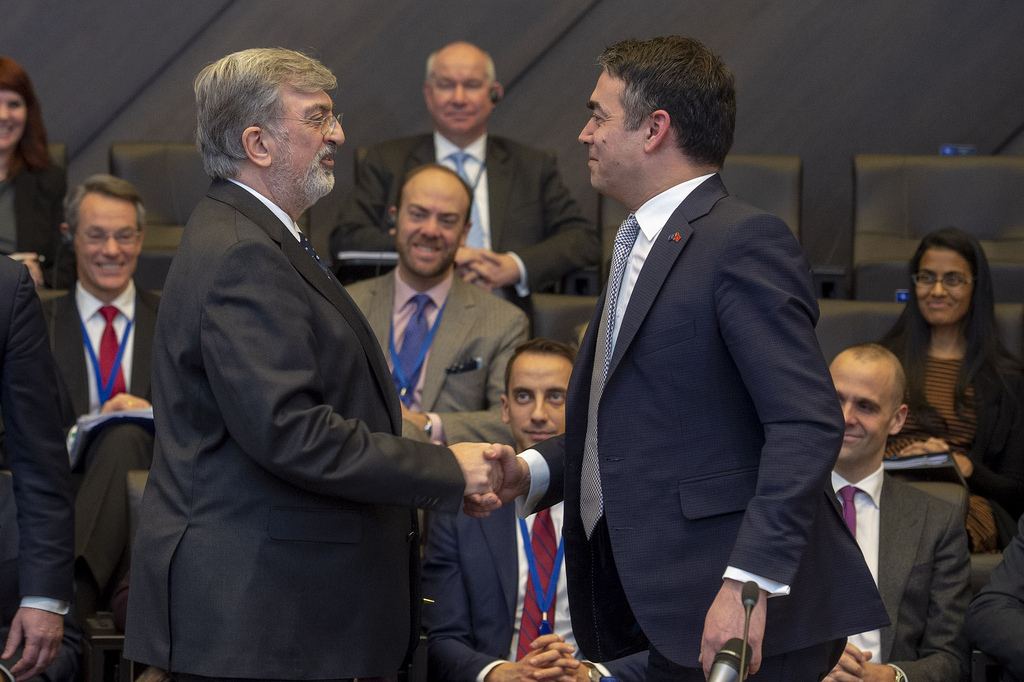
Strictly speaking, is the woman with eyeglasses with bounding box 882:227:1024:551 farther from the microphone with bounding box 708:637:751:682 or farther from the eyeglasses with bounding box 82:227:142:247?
the eyeglasses with bounding box 82:227:142:247

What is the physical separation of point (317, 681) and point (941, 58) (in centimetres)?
456

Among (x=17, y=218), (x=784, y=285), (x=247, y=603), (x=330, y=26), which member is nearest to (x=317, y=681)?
(x=247, y=603)

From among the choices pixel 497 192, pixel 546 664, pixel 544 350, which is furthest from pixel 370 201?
pixel 546 664

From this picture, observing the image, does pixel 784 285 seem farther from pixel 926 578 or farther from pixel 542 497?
pixel 926 578

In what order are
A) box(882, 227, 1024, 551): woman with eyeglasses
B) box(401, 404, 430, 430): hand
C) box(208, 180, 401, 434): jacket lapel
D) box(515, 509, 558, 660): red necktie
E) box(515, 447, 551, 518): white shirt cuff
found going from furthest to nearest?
1. box(882, 227, 1024, 551): woman with eyeglasses
2. box(401, 404, 430, 430): hand
3. box(515, 509, 558, 660): red necktie
4. box(515, 447, 551, 518): white shirt cuff
5. box(208, 180, 401, 434): jacket lapel

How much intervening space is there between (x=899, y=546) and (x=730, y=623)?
55.9 inches

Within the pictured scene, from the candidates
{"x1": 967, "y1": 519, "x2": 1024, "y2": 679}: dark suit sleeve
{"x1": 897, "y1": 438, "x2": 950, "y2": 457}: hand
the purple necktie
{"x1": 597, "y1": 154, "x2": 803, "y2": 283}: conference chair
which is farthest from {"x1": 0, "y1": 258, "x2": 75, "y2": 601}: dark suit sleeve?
{"x1": 597, "y1": 154, "x2": 803, "y2": 283}: conference chair

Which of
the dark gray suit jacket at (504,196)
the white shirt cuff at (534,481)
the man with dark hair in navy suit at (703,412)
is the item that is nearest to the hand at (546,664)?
the white shirt cuff at (534,481)

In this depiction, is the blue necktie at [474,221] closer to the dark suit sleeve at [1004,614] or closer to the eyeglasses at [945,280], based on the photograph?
the eyeglasses at [945,280]

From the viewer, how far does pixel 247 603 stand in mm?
1722

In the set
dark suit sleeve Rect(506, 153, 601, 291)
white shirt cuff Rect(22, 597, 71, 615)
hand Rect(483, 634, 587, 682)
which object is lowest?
hand Rect(483, 634, 587, 682)

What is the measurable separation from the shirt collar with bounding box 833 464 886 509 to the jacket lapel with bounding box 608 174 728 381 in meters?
1.34

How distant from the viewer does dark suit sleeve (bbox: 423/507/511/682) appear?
2654 mm

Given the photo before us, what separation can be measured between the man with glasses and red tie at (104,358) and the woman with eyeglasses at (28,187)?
0.73 feet
